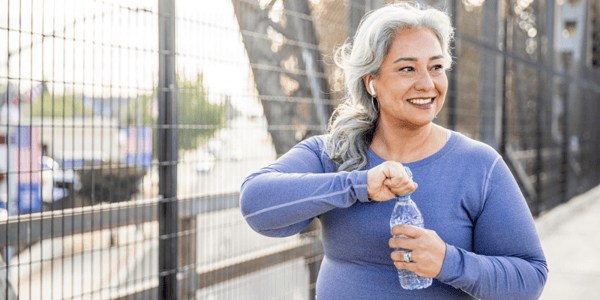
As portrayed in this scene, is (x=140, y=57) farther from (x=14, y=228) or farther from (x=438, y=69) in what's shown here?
(x=438, y=69)

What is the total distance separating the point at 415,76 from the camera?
1736mm

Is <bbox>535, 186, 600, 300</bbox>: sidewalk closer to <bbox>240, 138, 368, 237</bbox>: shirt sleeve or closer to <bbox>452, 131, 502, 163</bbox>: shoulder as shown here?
<bbox>452, 131, 502, 163</bbox>: shoulder

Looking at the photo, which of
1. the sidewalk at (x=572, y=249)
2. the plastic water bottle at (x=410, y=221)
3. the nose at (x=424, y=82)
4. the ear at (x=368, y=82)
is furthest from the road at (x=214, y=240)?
the sidewalk at (x=572, y=249)

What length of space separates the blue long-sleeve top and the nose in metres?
0.22

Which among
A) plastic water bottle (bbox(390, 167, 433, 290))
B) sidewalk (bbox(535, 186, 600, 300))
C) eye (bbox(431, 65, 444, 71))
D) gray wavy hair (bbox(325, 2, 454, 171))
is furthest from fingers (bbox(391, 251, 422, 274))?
sidewalk (bbox(535, 186, 600, 300))

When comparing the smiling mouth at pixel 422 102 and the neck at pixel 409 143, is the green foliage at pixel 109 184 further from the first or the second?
the smiling mouth at pixel 422 102

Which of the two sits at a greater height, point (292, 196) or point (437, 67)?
point (437, 67)

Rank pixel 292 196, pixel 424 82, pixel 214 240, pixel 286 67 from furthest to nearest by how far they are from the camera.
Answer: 1. pixel 286 67
2. pixel 214 240
3. pixel 424 82
4. pixel 292 196

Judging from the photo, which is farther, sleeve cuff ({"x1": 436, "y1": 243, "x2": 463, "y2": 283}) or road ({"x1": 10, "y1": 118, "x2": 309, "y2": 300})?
road ({"x1": 10, "y1": 118, "x2": 309, "y2": 300})

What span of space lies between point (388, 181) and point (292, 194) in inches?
12.0

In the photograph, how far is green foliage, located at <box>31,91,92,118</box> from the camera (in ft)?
7.32

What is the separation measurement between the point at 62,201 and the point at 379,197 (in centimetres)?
157

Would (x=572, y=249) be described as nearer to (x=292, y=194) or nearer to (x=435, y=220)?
(x=435, y=220)

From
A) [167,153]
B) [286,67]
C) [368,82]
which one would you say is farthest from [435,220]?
[286,67]
